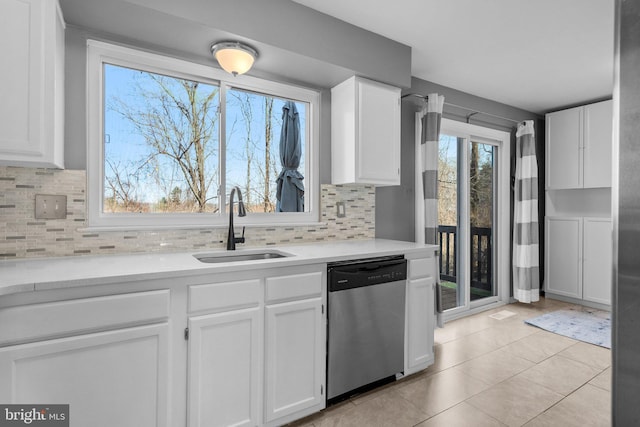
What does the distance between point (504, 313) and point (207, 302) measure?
3.64 meters

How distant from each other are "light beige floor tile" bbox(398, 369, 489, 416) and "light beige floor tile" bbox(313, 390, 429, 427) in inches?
3.3

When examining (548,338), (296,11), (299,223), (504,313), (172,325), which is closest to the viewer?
(172,325)

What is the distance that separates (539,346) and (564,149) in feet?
8.87

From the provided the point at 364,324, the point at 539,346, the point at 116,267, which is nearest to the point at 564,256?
the point at 539,346

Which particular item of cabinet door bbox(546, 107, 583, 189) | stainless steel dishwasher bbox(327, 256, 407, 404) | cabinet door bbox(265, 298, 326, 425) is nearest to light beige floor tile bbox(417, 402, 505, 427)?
stainless steel dishwasher bbox(327, 256, 407, 404)

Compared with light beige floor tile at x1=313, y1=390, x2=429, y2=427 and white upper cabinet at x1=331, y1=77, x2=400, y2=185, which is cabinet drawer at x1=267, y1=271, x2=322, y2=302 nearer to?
light beige floor tile at x1=313, y1=390, x2=429, y2=427

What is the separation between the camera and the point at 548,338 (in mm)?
3184

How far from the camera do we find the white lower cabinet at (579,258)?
3.99m

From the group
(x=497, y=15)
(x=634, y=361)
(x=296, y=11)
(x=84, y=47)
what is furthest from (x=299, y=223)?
(x=634, y=361)

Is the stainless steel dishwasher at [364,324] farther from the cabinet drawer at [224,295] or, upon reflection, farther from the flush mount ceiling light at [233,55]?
the flush mount ceiling light at [233,55]

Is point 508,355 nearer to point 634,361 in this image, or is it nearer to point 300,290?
point 300,290

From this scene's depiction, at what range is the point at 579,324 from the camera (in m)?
3.51

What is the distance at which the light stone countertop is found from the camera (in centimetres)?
130

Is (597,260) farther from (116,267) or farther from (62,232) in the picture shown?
(62,232)
